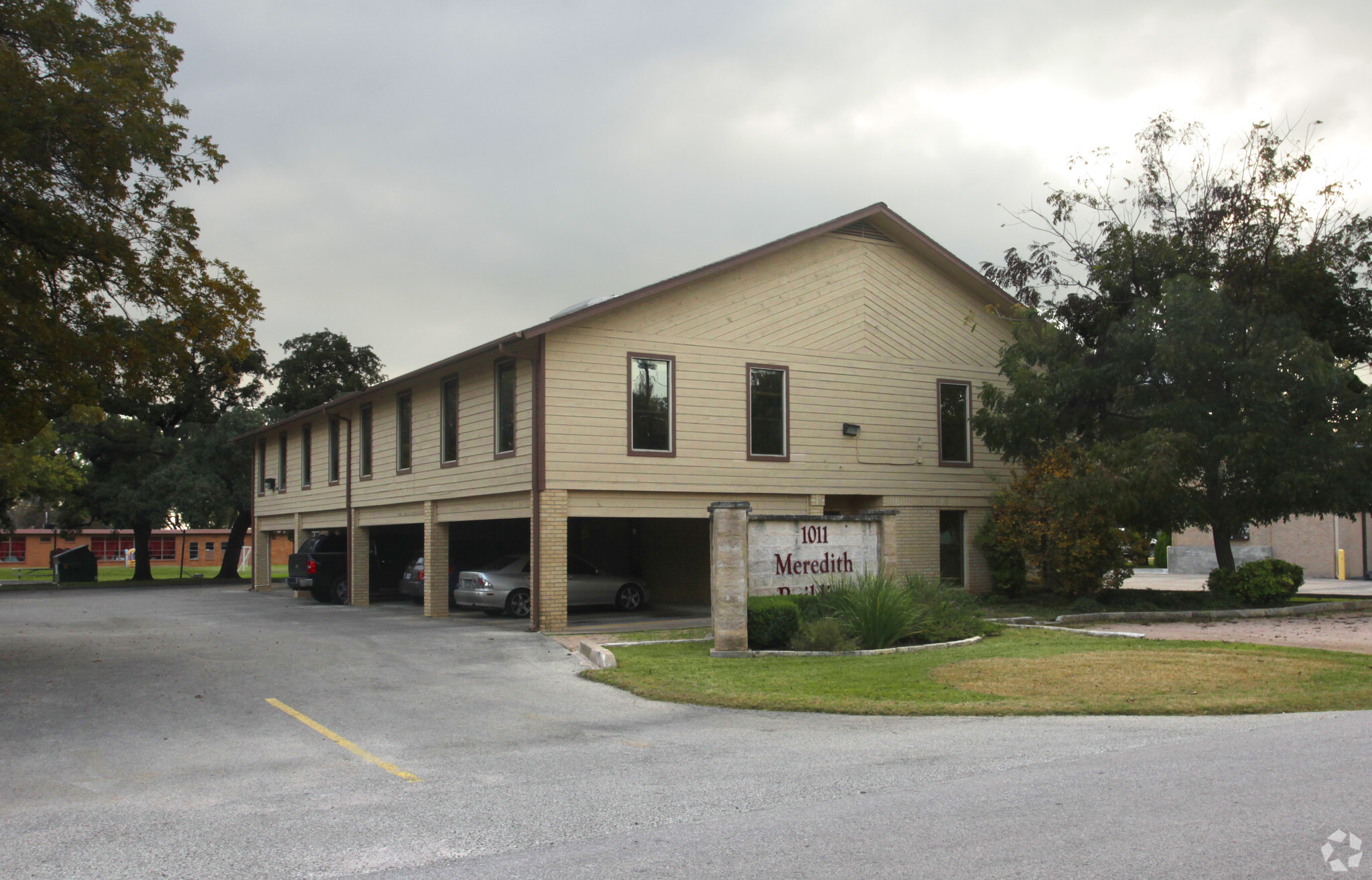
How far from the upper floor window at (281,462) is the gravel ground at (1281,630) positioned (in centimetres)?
2517

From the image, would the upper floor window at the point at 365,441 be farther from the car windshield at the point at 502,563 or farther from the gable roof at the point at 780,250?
the car windshield at the point at 502,563

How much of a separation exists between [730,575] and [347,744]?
6.87 metres

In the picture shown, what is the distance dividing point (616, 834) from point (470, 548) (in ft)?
77.7

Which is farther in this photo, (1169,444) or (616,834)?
(1169,444)

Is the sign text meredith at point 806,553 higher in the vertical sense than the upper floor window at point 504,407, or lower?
lower

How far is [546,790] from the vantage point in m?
7.21

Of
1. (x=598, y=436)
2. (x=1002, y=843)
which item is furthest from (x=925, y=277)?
(x=1002, y=843)

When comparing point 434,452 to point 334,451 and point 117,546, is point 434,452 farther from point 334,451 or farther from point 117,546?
point 117,546

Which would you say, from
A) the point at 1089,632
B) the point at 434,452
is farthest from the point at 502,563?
the point at 1089,632

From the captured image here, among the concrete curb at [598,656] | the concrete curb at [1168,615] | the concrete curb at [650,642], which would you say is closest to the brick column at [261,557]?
the concrete curb at [650,642]

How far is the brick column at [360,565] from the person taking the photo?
89.7 ft

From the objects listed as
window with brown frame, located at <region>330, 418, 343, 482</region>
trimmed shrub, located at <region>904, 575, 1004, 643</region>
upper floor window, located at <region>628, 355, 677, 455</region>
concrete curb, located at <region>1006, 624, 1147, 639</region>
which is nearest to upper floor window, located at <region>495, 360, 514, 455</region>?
upper floor window, located at <region>628, 355, 677, 455</region>

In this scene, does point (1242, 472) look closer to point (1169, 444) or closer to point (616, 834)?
point (1169, 444)

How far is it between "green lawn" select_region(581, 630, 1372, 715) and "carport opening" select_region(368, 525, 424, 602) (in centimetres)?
1517
